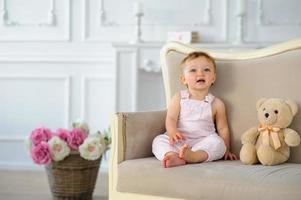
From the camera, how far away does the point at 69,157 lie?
2742mm

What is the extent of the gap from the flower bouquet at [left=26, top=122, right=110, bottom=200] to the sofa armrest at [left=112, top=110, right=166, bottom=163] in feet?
1.95

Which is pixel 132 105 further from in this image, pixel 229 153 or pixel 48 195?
pixel 229 153

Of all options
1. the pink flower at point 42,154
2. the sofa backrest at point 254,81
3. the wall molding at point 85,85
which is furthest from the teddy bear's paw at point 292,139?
the wall molding at point 85,85

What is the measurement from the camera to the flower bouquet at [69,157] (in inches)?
106

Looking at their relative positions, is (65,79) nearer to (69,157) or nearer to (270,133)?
(69,157)

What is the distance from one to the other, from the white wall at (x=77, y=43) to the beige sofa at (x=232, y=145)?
113cm

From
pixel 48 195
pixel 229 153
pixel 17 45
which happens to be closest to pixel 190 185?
pixel 229 153

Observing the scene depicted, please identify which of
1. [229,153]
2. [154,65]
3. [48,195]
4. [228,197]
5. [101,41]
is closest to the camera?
[228,197]

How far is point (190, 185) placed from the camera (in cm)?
184

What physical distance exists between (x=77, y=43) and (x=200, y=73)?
159cm

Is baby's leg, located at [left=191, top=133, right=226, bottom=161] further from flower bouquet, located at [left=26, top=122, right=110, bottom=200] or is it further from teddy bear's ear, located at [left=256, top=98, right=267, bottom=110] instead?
flower bouquet, located at [left=26, top=122, right=110, bottom=200]

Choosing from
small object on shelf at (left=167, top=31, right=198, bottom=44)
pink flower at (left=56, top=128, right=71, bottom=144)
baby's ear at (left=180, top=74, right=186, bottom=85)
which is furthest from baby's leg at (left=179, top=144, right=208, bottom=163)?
small object on shelf at (left=167, top=31, right=198, bottom=44)

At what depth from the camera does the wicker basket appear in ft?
9.00

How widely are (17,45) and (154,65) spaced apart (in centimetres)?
103
